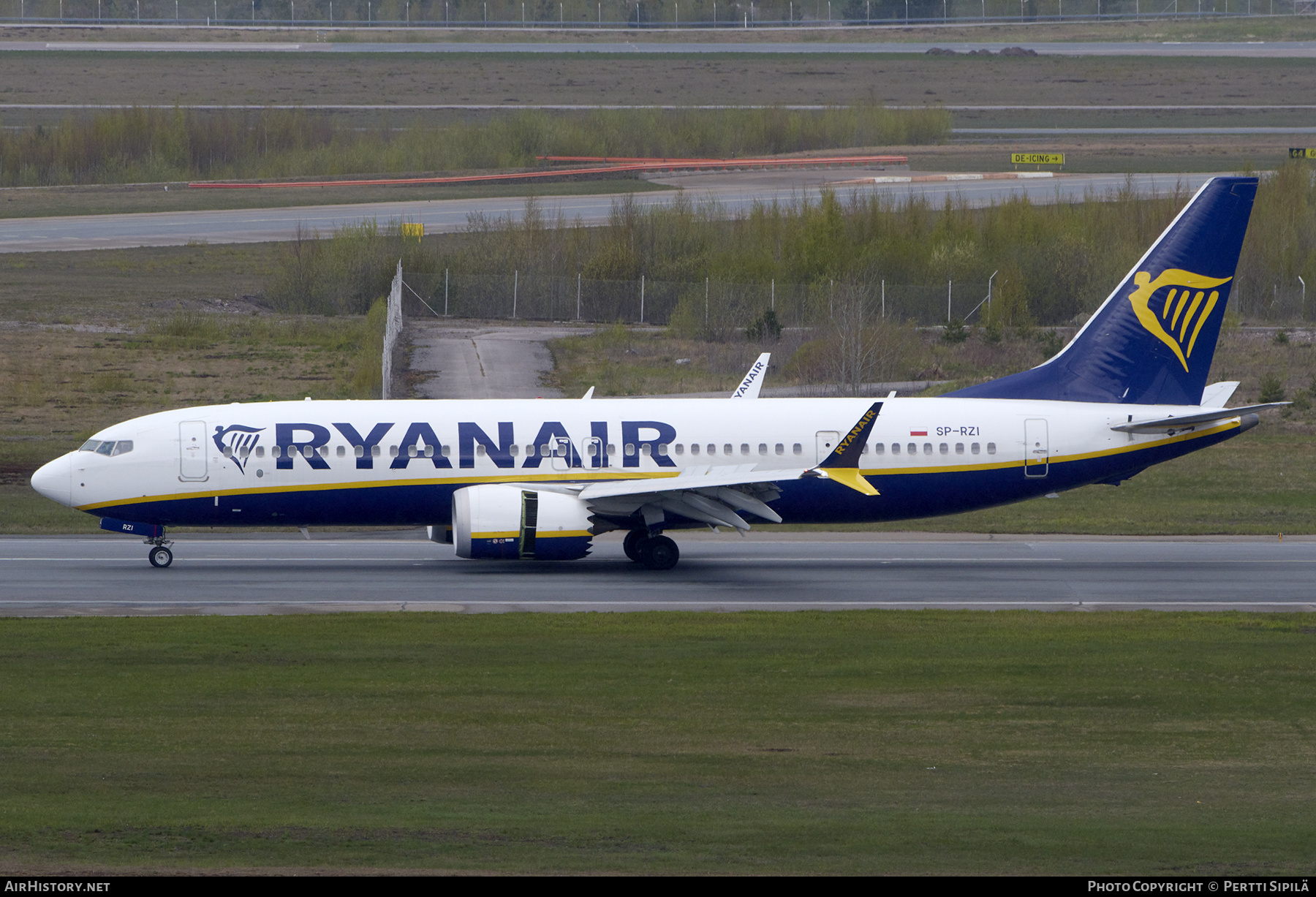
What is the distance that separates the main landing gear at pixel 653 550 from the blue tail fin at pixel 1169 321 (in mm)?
9855

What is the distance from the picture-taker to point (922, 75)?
13300 centimetres

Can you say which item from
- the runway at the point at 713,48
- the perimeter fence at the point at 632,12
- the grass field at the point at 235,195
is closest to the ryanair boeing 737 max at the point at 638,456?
the grass field at the point at 235,195

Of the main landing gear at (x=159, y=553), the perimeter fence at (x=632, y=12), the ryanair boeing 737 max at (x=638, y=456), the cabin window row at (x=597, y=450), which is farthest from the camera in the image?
the perimeter fence at (x=632, y=12)

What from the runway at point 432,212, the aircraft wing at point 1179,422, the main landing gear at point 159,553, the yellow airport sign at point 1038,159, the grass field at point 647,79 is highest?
the grass field at point 647,79

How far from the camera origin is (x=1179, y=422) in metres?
33.5

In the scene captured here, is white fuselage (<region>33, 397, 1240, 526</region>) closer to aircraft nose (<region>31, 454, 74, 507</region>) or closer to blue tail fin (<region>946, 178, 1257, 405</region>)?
aircraft nose (<region>31, 454, 74, 507</region>)

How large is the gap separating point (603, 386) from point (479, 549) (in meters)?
23.1

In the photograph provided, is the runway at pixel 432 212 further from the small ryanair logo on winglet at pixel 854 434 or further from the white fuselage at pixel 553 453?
the small ryanair logo on winglet at pixel 854 434

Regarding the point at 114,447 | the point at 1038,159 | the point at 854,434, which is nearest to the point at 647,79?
the point at 1038,159

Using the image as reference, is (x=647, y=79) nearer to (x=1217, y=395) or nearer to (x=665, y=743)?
(x=1217, y=395)

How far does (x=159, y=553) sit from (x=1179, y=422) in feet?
75.5

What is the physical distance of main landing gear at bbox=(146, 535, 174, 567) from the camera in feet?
109

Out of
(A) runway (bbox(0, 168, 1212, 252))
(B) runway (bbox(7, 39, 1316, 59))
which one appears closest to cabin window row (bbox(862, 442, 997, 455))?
(A) runway (bbox(0, 168, 1212, 252))

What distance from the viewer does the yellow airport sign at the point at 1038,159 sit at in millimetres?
96750
